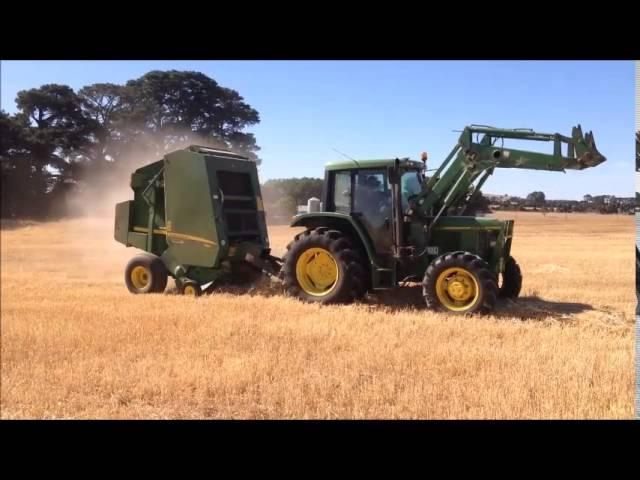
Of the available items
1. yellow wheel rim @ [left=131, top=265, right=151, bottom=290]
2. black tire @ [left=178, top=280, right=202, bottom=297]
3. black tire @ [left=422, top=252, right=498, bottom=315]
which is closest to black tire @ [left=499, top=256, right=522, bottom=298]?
black tire @ [left=422, top=252, right=498, bottom=315]

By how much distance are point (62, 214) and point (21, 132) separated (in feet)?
4.75

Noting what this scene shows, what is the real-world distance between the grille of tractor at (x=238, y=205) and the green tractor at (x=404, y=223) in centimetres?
137

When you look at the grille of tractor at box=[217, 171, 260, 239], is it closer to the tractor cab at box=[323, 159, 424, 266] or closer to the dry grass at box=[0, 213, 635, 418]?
the dry grass at box=[0, 213, 635, 418]

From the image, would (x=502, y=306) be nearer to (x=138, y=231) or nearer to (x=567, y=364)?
(x=567, y=364)

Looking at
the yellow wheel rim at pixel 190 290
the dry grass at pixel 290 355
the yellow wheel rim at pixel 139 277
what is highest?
the yellow wheel rim at pixel 139 277

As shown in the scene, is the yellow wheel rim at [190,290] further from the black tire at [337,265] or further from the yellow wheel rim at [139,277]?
the black tire at [337,265]

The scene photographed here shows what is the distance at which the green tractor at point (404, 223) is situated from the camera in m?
7.64

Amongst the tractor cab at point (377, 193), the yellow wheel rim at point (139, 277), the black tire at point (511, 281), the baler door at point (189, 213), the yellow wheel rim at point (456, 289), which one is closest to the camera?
the yellow wheel rim at point (456, 289)

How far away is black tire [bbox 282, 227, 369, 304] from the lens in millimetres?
7844

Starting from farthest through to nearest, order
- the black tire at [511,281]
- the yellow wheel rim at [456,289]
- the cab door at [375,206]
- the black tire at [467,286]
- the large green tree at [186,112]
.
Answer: the black tire at [511,281] < the cab door at [375,206] < the yellow wheel rim at [456,289] < the black tire at [467,286] < the large green tree at [186,112]

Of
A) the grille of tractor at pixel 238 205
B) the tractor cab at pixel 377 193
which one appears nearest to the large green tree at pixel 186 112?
the grille of tractor at pixel 238 205

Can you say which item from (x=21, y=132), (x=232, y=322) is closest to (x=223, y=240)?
(x=232, y=322)

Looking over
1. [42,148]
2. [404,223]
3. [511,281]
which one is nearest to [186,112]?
[42,148]

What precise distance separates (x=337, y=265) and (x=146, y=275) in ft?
11.5
